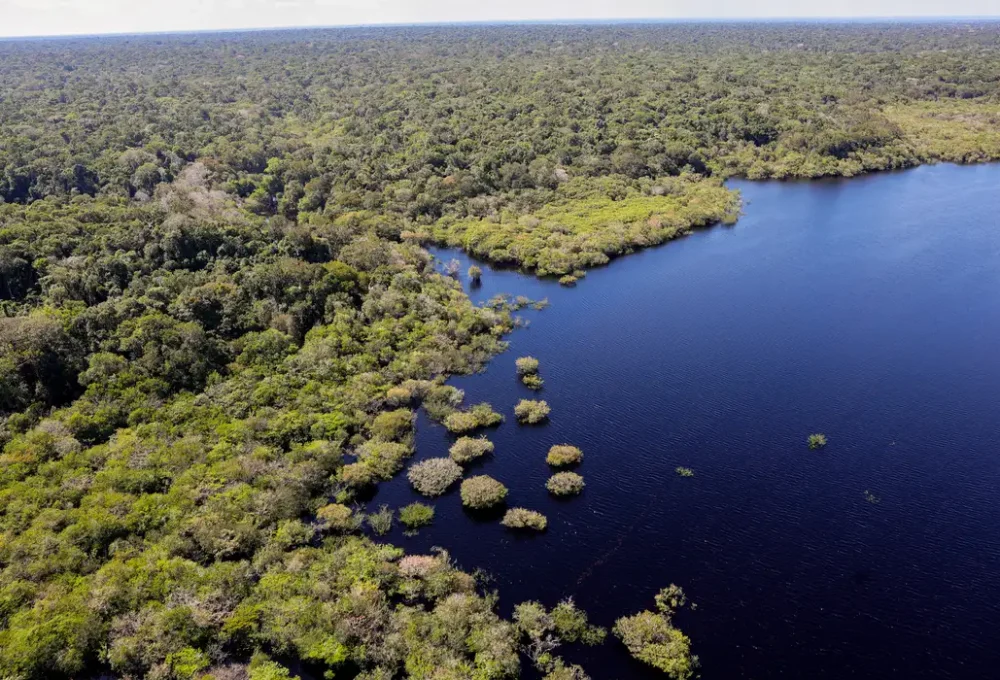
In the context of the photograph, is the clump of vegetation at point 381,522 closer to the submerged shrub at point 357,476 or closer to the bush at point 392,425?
the submerged shrub at point 357,476

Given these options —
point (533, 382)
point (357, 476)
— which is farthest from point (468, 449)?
point (533, 382)

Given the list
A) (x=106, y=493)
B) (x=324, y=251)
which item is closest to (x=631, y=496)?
(x=106, y=493)

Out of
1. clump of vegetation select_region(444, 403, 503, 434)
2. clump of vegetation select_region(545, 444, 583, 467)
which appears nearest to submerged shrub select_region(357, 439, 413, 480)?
clump of vegetation select_region(444, 403, 503, 434)

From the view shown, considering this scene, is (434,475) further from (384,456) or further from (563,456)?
(563,456)

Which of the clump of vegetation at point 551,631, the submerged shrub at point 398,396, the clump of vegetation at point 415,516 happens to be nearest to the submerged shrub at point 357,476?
the clump of vegetation at point 415,516

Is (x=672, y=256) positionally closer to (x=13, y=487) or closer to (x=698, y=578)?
(x=698, y=578)

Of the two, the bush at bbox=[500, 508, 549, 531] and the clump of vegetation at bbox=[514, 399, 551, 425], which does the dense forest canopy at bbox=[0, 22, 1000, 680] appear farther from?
the bush at bbox=[500, 508, 549, 531]
